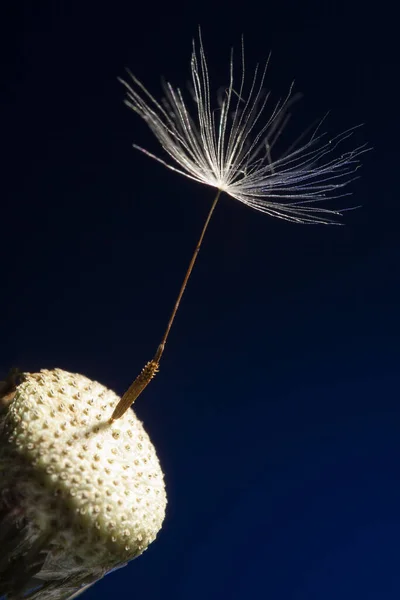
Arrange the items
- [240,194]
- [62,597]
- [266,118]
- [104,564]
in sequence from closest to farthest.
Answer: [104,564], [62,597], [240,194], [266,118]

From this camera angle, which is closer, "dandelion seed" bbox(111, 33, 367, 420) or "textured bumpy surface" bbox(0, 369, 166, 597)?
"textured bumpy surface" bbox(0, 369, 166, 597)

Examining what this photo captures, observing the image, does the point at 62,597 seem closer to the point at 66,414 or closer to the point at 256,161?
the point at 66,414

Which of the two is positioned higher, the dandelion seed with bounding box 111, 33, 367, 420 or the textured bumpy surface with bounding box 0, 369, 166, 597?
the dandelion seed with bounding box 111, 33, 367, 420

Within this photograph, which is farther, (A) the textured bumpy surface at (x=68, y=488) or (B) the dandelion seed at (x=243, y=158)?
(B) the dandelion seed at (x=243, y=158)

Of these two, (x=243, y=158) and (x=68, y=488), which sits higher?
(x=243, y=158)

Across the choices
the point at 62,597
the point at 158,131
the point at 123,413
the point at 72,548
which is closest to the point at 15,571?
the point at 72,548

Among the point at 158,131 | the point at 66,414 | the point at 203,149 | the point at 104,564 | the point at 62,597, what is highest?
the point at 203,149

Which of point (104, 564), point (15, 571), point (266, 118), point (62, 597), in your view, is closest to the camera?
point (15, 571)

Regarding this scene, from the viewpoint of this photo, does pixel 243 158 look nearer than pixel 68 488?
No
